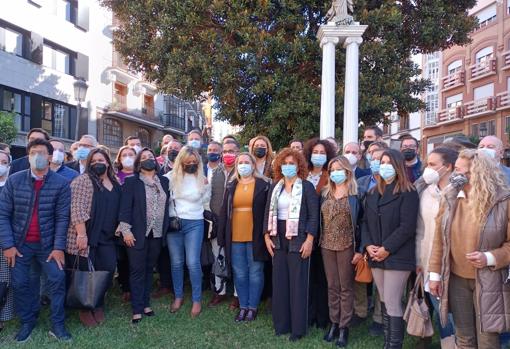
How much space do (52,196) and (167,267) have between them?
7.07 feet

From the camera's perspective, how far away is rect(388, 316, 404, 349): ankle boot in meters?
4.20

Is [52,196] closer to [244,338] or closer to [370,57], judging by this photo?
[244,338]

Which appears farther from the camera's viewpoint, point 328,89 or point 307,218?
point 328,89

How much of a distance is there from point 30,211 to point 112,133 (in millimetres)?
26174

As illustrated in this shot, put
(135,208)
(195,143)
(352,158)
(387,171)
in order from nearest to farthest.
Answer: (387,171) < (135,208) < (352,158) < (195,143)

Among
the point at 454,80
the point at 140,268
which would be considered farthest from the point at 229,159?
the point at 454,80

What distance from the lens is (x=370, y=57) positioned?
12.0 meters

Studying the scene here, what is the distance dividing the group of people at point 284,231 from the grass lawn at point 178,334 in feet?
0.45

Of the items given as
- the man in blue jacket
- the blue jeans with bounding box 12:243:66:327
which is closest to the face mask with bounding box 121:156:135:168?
the man in blue jacket

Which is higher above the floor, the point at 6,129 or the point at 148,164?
the point at 6,129

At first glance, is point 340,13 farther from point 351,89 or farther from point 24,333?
point 24,333

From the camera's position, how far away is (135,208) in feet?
17.6

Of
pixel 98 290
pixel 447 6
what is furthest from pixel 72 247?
pixel 447 6

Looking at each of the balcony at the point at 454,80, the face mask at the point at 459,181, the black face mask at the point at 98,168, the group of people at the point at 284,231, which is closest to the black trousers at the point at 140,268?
the group of people at the point at 284,231
